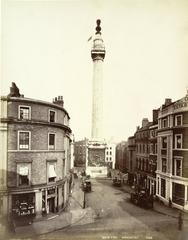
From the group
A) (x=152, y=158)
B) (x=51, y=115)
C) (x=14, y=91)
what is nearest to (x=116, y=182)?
(x=152, y=158)

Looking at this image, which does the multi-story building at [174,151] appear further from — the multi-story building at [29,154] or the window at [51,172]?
the window at [51,172]

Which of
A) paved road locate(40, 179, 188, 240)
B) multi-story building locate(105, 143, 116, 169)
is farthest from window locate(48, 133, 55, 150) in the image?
multi-story building locate(105, 143, 116, 169)

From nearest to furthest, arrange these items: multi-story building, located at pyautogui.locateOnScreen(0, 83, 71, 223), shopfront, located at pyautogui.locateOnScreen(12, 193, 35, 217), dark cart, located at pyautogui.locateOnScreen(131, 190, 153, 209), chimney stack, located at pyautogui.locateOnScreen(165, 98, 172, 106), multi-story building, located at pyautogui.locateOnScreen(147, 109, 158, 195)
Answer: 1. multi-story building, located at pyautogui.locateOnScreen(0, 83, 71, 223)
2. shopfront, located at pyautogui.locateOnScreen(12, 193, 35, 217)
3. chimney stack, located at pyautogui.locateOnScreen(165, 98, 172, 106)
4. dark cart, located at pyautogui.locateOnScreen(131, 190, 153, 209)
5. multi-story building, located at pyautogui.locateOnScreen(147, 109, 158, 195)

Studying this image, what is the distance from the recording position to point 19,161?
771cm

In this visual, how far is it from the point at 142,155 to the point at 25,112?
446 centimetres

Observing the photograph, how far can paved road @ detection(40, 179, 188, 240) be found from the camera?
24.7 ft

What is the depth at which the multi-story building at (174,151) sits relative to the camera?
8227 millimetres

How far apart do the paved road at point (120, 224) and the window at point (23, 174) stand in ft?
5.35

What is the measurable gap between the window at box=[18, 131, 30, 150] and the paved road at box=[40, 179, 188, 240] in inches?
102

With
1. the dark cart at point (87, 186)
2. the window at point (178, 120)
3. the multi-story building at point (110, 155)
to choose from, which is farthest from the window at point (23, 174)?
the multi-story building at point (110, 155)

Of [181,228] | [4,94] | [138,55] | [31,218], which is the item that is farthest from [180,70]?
[31,218]

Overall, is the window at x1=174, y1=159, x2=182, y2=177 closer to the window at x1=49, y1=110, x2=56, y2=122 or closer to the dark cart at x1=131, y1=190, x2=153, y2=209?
the dark cart at x1=131, y1=190, x2=153, y2=209

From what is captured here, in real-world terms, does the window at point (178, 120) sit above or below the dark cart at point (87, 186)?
above

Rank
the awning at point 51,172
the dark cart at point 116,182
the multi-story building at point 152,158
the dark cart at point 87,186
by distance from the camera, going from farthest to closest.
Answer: the dark cart at point 87,186 → the dark cart at point 116,182 → the multi-story building at point 152,158 → the awning at point 51,172
